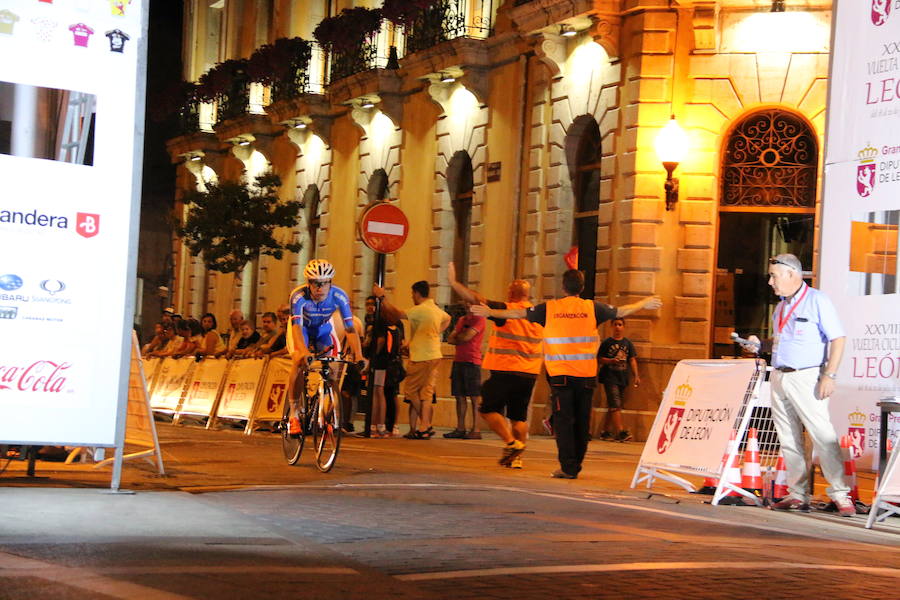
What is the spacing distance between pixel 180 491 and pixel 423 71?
1925 centimetres

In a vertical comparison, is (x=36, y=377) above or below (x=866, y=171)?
below

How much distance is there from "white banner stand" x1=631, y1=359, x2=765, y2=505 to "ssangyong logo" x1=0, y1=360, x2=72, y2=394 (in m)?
5.12

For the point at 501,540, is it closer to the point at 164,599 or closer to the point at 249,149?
the point at 164,599

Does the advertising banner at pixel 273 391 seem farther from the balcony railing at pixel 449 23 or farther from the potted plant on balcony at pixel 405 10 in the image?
the potted plant on balcony at pixel 405 10

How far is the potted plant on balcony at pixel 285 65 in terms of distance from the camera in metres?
36.2

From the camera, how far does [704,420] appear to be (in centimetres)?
1298

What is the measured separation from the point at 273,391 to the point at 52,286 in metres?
11.7

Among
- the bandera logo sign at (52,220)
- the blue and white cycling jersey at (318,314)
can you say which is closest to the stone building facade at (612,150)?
the blue and white cycling jersey at (318,314)

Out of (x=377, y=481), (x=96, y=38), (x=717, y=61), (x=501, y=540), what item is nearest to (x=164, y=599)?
(x=501, y=540)

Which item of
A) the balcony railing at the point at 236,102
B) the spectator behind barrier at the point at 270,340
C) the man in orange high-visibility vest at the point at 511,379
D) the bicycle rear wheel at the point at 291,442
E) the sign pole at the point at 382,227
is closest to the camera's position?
the bicycle rear wheel at the point at 291,442

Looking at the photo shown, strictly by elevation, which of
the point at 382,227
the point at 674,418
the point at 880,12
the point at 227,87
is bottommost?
the point at 674,418

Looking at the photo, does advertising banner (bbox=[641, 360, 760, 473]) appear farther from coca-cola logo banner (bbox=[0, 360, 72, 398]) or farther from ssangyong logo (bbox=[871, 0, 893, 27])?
coca-cola logo banner (bbox=[0, 360, 72, 398])

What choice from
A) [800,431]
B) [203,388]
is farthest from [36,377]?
[203,388]

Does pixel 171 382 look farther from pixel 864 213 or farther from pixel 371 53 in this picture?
pixel 864 213
